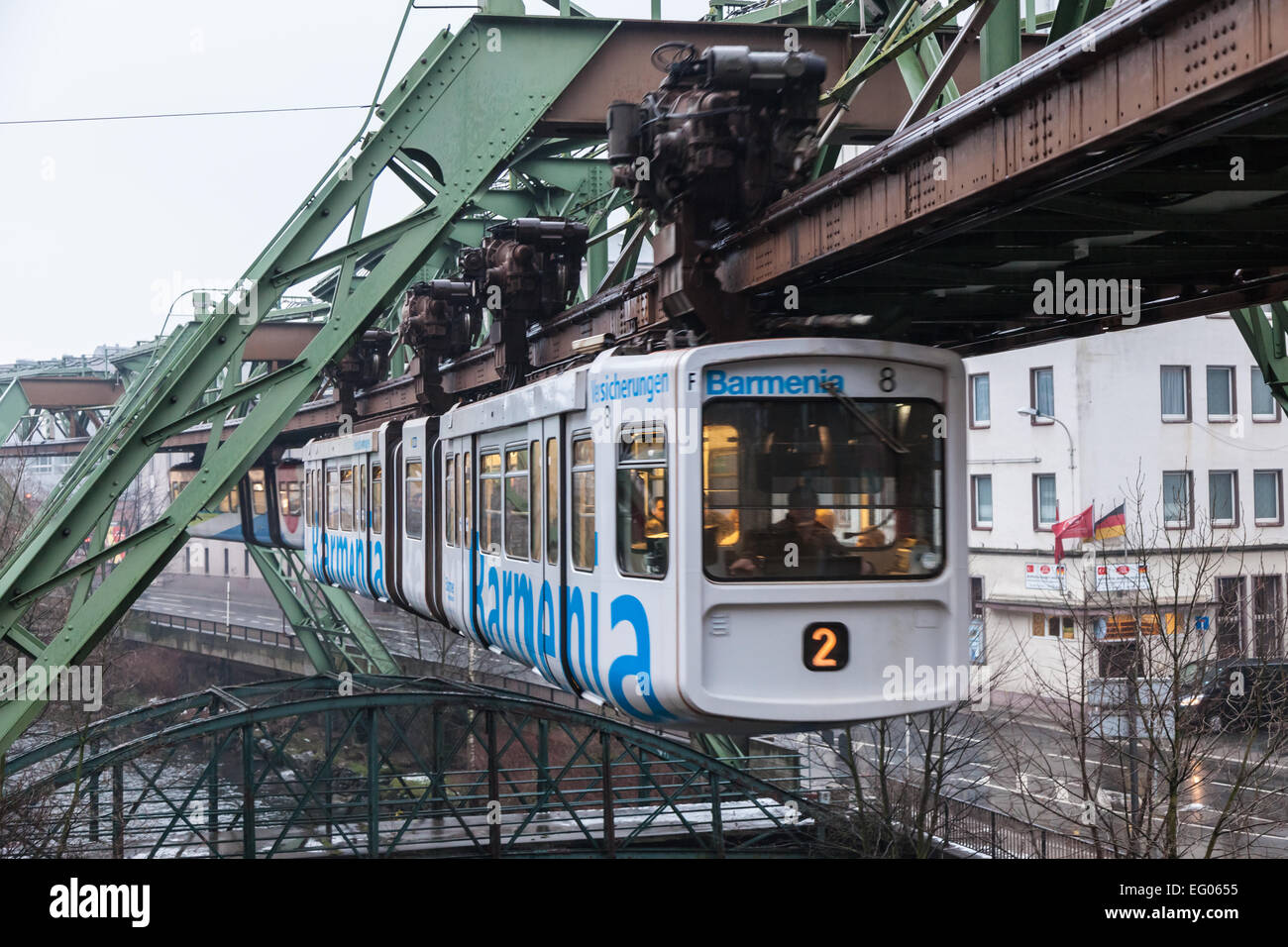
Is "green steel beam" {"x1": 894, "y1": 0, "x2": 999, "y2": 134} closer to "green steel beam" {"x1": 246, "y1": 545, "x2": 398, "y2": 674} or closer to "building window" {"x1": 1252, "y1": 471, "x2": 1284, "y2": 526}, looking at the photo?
"building window" {"x1": 1252, "y1": 471, "x2": 1284, "y2": 526}

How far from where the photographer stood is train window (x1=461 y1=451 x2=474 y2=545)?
40.5 feet

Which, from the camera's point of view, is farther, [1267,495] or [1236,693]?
[1267,495]

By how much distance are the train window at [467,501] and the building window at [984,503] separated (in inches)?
932

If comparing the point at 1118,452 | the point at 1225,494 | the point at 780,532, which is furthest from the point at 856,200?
the point at 1225,494

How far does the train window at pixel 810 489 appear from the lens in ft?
24.5

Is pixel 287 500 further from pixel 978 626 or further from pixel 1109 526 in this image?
pixel 1109 526

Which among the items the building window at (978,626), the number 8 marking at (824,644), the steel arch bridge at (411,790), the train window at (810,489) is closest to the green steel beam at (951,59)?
the train window at (810,489)

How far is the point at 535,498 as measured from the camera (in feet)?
32.9

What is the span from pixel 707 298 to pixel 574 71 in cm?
353

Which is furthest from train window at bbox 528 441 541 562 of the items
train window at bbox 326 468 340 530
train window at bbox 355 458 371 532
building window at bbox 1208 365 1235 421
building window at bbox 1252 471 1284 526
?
building window at bbox 1252 471 1284 526

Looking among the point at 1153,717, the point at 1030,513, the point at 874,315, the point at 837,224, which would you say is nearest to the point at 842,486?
the point at 837,224

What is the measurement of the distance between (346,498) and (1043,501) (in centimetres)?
1858

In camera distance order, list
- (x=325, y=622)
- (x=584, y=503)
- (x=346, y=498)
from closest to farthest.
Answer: (x=584, y=503)
(x=346, y=498)
(x=325, y=622)

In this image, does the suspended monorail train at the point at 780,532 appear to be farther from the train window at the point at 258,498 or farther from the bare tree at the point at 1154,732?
the train window at the point at 258,498
